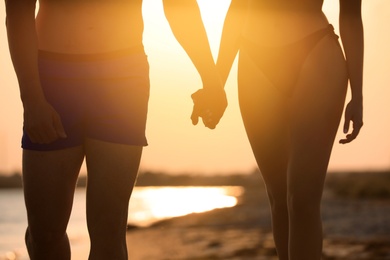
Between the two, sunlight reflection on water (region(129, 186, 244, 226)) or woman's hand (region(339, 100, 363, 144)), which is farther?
sunlight reflection on water (region(129, 186, 244, 226))

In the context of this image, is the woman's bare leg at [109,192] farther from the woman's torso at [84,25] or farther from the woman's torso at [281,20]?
the woman's torso at [281,20]

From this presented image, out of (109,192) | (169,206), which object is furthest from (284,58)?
(169,206)

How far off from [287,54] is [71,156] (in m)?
1.51

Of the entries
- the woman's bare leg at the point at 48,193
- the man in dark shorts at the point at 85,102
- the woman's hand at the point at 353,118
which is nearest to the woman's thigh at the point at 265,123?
the woman's hand at the point at 353,118

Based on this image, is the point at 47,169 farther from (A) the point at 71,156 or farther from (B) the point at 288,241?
(B) the point at 288,241

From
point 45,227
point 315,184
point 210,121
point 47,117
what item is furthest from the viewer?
point 210,121

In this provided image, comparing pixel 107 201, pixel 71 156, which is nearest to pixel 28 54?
pixel 71 156

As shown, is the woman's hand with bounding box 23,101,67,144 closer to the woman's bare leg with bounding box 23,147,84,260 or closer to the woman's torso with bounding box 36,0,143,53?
the woman's bare leg with bounding box 23,147,84,260

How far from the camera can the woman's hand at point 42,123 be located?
12.6 ft

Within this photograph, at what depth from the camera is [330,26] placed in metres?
4.79

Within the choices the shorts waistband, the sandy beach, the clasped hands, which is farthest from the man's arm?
the sandy beach

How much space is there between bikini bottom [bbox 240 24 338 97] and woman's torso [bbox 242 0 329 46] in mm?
36

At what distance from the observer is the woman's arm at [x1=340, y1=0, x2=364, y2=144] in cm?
477

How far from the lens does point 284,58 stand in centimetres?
487
